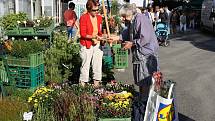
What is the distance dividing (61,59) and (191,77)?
3891mm

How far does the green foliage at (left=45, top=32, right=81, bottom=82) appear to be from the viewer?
880cm

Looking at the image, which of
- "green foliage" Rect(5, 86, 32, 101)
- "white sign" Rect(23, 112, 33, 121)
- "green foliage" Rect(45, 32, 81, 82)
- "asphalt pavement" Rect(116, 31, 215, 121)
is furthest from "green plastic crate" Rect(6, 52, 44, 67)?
"asphalt pavement" Rect(116, 31, 215, 121)

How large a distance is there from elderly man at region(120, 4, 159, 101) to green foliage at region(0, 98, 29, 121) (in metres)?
1.83

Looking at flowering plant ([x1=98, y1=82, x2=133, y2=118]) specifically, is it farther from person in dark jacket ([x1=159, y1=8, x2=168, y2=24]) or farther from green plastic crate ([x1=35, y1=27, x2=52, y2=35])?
person in dark jacket ([x1=159, y1=8, x2=168, y2=24])

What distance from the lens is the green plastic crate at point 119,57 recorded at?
10.9m

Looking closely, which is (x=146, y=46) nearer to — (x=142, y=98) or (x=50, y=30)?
(x=142, y=98)

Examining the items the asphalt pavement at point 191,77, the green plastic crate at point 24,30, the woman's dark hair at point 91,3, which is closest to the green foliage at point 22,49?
the woman's dark hair at point 91,3

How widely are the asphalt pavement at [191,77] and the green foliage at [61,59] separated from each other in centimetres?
169

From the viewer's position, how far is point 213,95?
8.98 m

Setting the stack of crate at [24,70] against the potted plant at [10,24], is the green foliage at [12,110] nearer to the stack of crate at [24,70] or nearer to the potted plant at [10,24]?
the stack of crate at [24,70]

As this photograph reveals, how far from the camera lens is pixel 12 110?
6.03 meters

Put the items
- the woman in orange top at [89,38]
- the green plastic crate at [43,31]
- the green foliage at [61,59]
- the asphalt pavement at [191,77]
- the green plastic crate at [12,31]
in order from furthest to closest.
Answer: the green plastic crate at [43,31] → the green plastic crate at [12,31] → the green foliage at [61,59] → the woman in orange top at [89,38] → the asphalt pavement at [191,77]

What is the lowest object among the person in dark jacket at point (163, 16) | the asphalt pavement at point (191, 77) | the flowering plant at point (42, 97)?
the asphalt pavement at point (191, 77)

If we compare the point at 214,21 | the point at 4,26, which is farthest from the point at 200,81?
the point at 214,21
